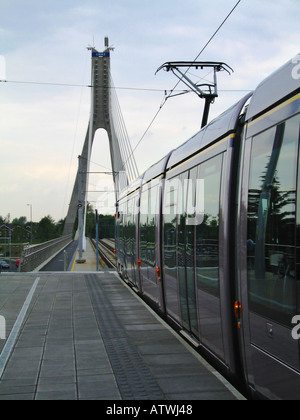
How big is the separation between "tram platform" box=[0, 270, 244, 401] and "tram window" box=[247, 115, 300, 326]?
4.91 feet

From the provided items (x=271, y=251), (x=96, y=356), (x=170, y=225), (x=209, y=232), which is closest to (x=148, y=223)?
(x=170, y=225)

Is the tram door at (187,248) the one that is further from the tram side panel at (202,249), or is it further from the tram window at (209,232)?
the tram window at (209,232)

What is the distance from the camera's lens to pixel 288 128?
4.02 metres

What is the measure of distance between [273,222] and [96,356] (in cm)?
377

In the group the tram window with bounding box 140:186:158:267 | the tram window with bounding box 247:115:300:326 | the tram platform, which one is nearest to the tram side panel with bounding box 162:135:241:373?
the tram platform

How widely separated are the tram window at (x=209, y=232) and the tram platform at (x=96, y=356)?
99 cm

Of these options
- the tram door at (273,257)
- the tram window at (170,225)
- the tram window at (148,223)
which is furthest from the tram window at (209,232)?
the tram window at (148,223)

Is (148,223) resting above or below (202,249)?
above

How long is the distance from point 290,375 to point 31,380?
312cm

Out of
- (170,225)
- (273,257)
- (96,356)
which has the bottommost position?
(96,356)

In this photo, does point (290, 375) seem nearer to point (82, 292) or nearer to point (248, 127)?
point (248, 127)

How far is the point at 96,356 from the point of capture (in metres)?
7.15

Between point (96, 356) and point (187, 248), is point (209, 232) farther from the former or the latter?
point (96, 356)

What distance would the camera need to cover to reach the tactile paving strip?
5477 millimetres
